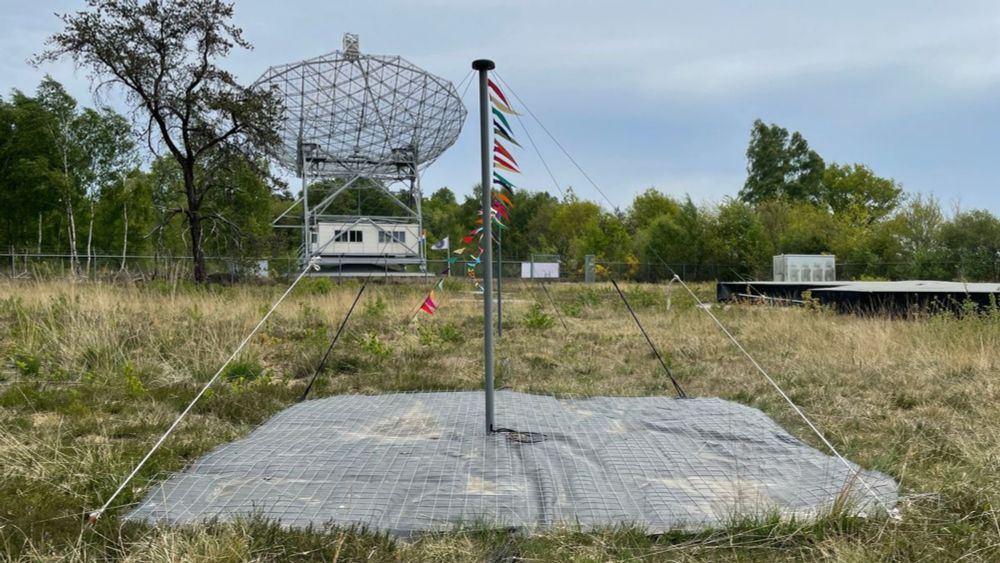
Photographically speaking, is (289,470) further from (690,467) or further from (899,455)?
(899,455)

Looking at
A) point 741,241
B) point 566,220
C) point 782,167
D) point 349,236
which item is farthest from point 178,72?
point 782,167

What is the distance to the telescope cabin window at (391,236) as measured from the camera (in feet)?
115

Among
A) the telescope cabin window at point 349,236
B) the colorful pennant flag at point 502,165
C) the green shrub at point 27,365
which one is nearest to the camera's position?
the colorful pennant flag at point 502,165

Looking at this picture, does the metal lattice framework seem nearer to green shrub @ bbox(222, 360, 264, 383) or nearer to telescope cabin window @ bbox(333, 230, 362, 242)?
telescope cabin window @ bbox(333, 230, 362, 242)

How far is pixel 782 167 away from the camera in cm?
5859

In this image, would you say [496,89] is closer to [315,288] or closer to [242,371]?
[242,371]

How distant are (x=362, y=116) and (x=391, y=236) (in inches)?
291

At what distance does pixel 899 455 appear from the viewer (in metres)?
3.93

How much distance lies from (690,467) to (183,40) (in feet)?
60.0

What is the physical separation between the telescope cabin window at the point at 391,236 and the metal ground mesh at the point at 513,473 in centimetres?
3043

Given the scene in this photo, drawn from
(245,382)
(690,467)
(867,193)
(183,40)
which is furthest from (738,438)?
(867,193)

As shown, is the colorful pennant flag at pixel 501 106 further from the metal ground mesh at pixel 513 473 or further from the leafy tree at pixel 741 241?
the leafy tree at pixel 741 241

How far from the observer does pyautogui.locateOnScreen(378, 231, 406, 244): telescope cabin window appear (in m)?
35.1

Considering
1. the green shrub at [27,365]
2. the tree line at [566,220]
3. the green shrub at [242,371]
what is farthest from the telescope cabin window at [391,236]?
the green shrub at [27,365]
